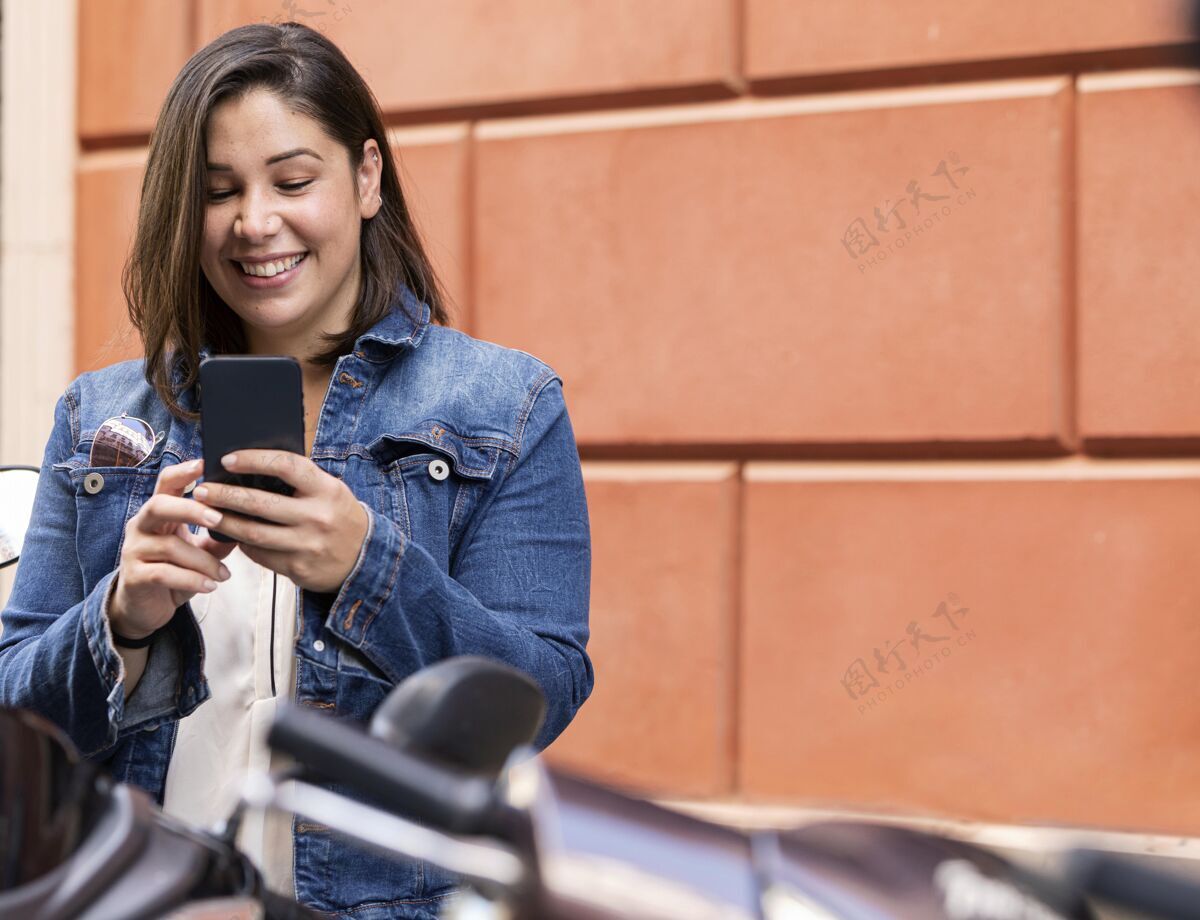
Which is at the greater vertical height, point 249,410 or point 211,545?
point 249,410

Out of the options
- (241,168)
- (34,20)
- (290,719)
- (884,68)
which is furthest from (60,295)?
(290,719)

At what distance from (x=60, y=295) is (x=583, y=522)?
325cm

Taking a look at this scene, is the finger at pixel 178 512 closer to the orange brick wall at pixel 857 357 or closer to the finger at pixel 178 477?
the finger at pixel 178 477

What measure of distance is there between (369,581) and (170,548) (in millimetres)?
214

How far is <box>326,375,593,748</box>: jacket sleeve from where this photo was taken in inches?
64.3

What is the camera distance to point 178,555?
155 centimetres

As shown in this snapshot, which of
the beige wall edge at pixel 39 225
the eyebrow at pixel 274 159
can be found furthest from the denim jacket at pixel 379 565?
the beige wall edge at pixel 39 225

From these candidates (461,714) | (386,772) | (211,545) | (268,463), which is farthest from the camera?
(211,545)

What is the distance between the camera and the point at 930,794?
12.0 feet

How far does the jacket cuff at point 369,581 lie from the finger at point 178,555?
0.47ft

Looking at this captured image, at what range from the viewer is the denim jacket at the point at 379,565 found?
168 centimetres

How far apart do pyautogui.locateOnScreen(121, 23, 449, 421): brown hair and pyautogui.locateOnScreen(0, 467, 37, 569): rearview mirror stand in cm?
23

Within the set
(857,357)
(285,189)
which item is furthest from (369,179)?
(857,357)

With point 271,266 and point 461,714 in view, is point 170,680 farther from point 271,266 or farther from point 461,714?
point 461,714
